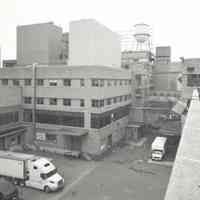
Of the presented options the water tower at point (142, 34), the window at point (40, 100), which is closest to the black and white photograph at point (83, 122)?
the window at point (40, 100)

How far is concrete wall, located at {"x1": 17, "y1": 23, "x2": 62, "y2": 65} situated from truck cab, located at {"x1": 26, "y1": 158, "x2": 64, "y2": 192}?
2705 centimetres

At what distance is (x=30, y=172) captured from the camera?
18516 millimetres

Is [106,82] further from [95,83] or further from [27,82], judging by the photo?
[27,82]

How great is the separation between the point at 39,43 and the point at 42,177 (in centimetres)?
3050

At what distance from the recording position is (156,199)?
17328mm

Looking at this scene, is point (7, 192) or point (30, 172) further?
point (30, 172)

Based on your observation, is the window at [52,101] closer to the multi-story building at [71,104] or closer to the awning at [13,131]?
the multi-story building at [71,104]

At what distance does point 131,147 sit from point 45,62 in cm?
2400

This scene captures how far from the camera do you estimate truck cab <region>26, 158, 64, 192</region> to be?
18078 millimetres

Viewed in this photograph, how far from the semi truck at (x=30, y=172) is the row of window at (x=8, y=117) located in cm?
1010

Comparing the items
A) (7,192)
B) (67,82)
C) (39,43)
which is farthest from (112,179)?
(39,43)

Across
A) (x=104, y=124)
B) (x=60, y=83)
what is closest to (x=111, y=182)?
(x=104, y=124)

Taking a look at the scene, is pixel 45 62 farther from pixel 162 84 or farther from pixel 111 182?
pixel 162 84

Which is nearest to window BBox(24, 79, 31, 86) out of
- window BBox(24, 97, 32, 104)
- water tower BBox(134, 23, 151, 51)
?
window BBox(24, 97, 32, 104)
